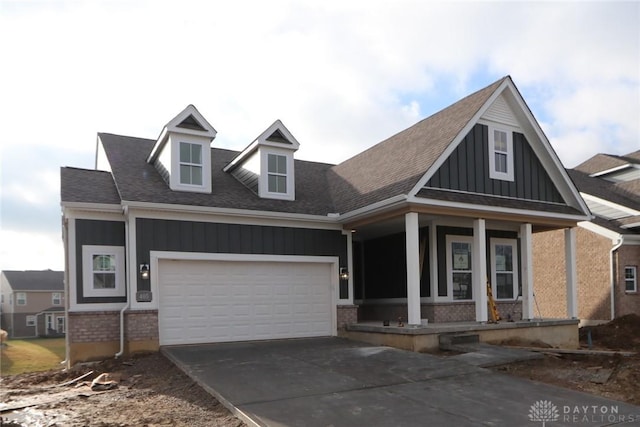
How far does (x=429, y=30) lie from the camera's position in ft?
35.3

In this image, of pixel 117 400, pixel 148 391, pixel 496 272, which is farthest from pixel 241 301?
pixel 496 272

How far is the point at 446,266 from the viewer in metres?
14.6

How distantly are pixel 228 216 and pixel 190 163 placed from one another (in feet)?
5.91

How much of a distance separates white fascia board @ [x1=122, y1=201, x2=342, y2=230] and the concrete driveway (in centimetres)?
317

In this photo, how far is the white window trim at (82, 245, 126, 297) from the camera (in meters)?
11.5

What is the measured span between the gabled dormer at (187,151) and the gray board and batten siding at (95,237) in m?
1.75

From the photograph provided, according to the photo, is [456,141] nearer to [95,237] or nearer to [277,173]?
[277,173]

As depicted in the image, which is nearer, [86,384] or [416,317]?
[86,384]

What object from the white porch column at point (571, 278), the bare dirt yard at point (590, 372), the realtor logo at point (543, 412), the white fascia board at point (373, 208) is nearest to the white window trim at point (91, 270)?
the white fascia board at point (373, 208)

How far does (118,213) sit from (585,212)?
42.2 ft

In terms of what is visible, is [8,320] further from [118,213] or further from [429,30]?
[429,30]

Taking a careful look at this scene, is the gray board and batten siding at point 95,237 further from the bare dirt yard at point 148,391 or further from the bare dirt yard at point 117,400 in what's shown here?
the bare dirt yard at point 117,400

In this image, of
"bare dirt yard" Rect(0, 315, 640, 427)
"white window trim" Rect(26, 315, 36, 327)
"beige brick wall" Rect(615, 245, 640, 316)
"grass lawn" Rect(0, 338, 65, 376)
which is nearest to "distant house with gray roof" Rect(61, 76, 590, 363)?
"bare dirt yard" Rect(0, 315, 640, 427)

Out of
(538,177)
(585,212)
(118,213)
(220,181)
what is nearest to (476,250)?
(538,177)
